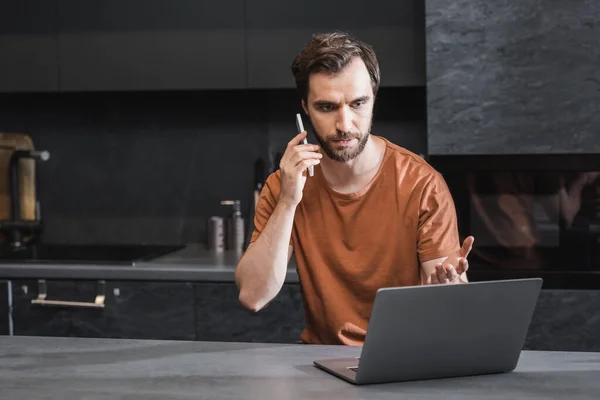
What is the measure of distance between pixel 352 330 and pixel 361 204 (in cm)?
31

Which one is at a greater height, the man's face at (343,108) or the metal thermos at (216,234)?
the man's face at (343,108)

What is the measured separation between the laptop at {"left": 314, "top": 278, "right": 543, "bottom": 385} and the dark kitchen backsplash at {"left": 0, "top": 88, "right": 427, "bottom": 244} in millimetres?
2088

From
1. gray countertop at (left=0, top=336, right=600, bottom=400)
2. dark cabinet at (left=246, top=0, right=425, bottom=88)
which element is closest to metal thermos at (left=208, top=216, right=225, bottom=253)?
dark cabinet at (left=246, top=0, right=425, bottom=88)

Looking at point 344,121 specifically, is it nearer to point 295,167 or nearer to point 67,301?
point 295,167

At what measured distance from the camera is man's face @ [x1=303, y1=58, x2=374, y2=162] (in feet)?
6.57

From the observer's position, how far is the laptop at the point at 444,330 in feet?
4.50

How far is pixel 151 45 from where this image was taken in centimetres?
315

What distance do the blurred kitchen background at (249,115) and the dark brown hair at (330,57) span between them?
2.70 feet

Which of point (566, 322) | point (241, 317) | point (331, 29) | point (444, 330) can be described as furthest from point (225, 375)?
point (331, 29)

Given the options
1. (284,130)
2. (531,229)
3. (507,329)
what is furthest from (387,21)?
(507,329)

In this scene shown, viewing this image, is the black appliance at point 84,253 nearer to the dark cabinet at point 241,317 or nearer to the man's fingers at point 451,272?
the dark cabinet at point 241,317

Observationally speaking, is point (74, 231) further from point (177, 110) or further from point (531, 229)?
point (531, 229)

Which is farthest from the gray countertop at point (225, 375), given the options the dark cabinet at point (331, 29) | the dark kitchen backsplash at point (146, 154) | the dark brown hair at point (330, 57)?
the dark kitchen backsplash at point (146, 154)

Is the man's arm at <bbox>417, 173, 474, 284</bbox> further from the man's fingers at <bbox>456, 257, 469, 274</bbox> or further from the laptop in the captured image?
the laptop
